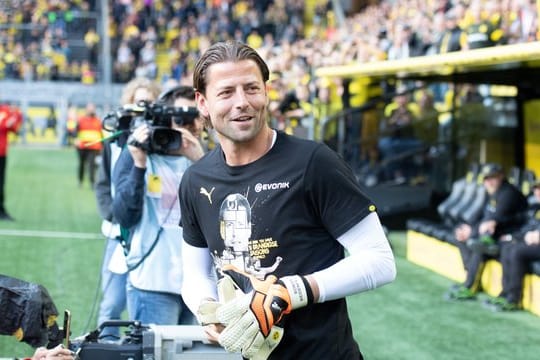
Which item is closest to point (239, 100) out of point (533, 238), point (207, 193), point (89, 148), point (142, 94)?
point (207, 193)

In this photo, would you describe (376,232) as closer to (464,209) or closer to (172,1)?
(464,209)

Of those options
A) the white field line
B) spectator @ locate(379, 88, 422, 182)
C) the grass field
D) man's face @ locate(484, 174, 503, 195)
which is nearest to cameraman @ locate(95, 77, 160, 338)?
the grass field

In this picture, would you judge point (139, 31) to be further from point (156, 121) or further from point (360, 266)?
point (360, 266)

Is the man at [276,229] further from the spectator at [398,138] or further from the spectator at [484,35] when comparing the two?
the spectator at [398,138]

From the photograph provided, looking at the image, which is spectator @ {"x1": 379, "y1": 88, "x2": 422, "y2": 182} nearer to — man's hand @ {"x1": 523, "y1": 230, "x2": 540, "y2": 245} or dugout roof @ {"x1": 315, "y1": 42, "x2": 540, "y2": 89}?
dugout roof @ {"x1": 315, "y1": 42, "x2": 540, "y2": 89}

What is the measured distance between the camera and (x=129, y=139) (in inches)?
181

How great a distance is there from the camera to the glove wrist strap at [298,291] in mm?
2600

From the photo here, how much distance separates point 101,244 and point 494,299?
4921mm

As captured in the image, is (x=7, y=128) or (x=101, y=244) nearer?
(x=101, y=244)

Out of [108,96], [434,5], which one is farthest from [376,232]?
[108,96]

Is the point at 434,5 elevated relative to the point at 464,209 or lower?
elevated

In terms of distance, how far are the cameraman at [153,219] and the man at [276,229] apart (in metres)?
1.64

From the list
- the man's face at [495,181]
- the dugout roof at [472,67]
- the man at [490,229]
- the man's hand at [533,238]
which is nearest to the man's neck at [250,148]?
the dugout roof at [472,67]

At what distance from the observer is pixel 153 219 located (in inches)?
183
